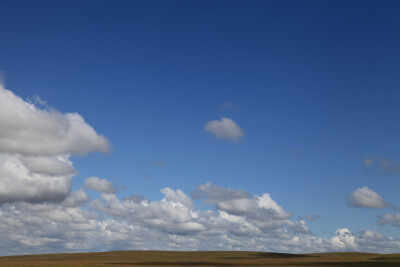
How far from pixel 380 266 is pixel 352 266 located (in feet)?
34.6

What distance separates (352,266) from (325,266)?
9.43 meters

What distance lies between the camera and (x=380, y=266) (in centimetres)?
15838

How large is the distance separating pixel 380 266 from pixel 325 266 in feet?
63.9

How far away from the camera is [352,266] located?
544ft

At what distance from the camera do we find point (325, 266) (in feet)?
555

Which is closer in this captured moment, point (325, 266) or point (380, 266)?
point (380, 266)
